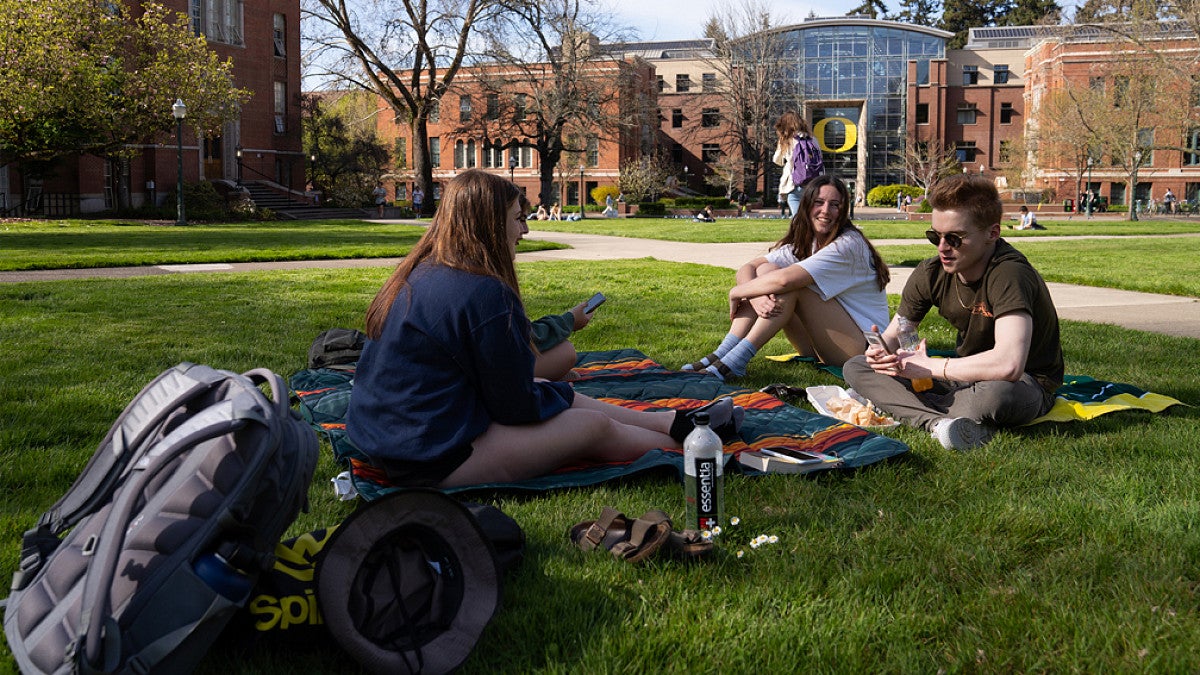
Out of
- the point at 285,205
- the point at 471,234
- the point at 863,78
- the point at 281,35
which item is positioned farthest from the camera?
the point at 863,78

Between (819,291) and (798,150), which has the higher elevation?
Result: (798,150)

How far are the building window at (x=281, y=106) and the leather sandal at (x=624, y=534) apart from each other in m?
40.6

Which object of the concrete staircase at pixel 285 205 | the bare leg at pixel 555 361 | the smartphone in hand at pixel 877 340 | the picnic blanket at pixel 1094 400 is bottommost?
the picnic blanket at pixel 1094 400

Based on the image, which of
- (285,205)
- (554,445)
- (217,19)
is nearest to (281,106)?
(217,19)

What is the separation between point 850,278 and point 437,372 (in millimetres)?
3198

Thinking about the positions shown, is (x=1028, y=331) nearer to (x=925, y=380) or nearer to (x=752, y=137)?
(x=925, y=380)

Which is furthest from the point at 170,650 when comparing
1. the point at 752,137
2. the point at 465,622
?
the point at 752,137

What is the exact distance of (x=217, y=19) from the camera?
36656 mm

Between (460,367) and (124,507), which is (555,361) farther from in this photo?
(124,507)

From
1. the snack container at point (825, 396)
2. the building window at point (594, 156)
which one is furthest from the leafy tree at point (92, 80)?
the building window at point (594, 156)

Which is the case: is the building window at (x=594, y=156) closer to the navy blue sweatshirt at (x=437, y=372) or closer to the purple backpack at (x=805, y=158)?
the purple backpack at (x=805, y=158)

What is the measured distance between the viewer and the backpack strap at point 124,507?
6.58 ft

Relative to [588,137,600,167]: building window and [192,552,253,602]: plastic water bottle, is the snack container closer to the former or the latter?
[192,552,253,602]: plastic water bottle

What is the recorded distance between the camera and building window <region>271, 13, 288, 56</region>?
40469 millimetres
